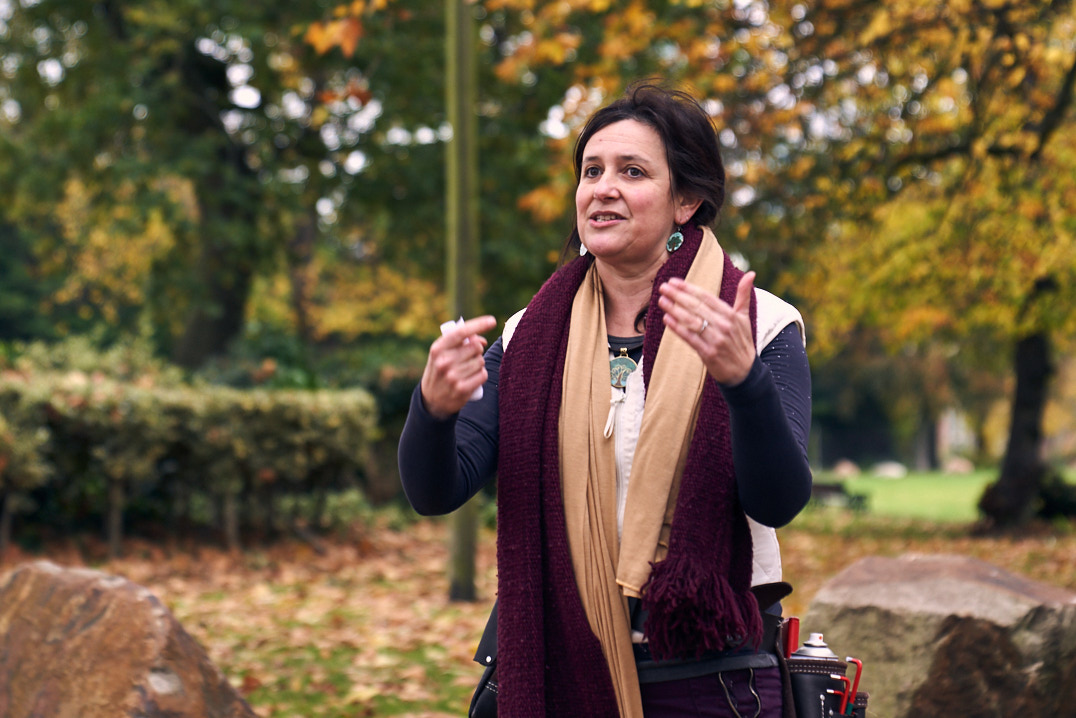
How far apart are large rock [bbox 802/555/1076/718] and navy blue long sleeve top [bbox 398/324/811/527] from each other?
9.53 feet

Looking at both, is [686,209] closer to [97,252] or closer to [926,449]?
[97,252]

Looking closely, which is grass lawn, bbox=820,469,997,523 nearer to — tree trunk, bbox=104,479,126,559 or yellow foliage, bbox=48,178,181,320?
tree trunk, bbox=104,479,126,559

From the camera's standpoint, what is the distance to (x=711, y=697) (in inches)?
82.6

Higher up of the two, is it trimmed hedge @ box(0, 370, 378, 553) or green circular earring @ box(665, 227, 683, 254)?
green circular earring @ box(665, 227, 683, 254)

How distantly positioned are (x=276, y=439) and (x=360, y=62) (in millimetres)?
6076

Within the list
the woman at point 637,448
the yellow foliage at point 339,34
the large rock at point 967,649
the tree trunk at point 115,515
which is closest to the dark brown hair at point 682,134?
the woman at point 637,448

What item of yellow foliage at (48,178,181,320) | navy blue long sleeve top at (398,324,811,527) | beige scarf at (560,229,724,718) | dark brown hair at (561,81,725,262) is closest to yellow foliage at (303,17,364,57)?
dark brown hair at (561,81,725,262)

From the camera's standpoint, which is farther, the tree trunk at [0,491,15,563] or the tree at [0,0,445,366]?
the tree at [0,0,445,366]

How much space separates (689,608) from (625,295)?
0.70 meters

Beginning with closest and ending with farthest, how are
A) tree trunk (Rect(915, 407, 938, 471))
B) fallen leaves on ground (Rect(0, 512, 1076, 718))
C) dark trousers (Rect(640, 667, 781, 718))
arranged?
dark trousers (Rect(640, 667, 781, 718))
fallen leaves on ground (Rect(0, 512, 1076, 718))
tree trunk (Rect(915, 407, 938, 471))

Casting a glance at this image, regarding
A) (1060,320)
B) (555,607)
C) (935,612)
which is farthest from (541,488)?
(1060,320)

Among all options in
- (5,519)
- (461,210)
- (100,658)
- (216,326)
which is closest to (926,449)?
(216,326)

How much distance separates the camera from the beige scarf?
2041 millimetres

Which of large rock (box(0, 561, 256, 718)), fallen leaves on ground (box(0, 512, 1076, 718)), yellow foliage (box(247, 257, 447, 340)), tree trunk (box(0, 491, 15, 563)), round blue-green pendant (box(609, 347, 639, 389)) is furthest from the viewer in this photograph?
yellow foliage (box(247, 257, 447, 340))
